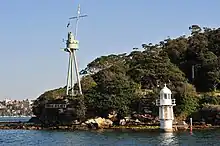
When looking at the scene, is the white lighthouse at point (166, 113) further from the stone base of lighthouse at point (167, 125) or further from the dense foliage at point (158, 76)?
the dense foliage at point (158, 76)

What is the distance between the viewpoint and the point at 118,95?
8544 cm

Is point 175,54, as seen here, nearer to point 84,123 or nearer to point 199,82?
point 199,82

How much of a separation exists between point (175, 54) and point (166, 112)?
41.0 metres

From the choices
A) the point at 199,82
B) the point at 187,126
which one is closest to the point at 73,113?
the point at 187,126

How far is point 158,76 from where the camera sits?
95312 millimetres

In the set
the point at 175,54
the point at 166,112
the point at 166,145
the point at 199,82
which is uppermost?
the point at 175,54

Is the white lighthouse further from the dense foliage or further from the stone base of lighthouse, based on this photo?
the dense foliage

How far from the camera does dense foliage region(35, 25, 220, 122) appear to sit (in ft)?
279

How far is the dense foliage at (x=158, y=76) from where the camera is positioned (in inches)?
3344

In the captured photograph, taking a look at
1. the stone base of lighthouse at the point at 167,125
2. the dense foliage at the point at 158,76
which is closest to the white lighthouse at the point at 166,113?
the stone base of lighthouse at the point at 167,125

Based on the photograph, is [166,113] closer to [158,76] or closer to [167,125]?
[167,125]

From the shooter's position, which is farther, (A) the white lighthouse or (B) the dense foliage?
(B) the dense foliage

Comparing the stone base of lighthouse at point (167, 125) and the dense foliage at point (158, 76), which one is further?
the dense foliage at point (158, 76)

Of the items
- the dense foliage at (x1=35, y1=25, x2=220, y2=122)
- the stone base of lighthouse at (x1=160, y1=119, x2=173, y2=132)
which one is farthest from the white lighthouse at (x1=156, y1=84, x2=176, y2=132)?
the dense foliage at (x1=35, y1=25, x2=220, y2=122)
